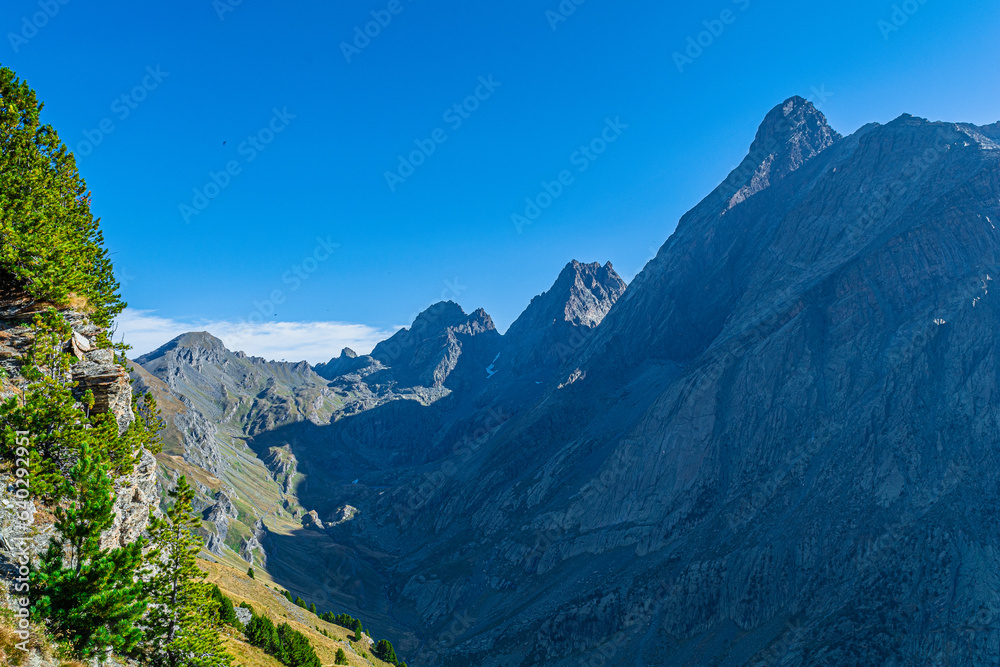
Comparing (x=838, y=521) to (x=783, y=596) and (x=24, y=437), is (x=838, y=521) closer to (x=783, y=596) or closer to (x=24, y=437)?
(x=783, y=596)

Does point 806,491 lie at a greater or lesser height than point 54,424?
lesser

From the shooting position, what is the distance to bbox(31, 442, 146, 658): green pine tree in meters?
20.2

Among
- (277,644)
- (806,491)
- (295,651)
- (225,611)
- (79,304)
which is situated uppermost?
(79,304)

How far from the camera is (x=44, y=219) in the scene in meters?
25.8

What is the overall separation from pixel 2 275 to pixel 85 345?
14.9 feet

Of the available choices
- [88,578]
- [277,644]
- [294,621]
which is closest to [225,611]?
[277,644]

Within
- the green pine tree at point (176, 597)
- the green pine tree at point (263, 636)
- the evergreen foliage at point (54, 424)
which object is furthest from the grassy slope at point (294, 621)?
the evergreen foliage at point (54, 424)

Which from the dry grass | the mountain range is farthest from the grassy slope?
the mountain range

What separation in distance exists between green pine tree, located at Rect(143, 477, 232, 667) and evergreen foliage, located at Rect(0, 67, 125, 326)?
37.7ft

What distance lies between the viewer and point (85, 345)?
2597 cm

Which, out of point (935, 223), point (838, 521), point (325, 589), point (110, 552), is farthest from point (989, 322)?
point (325, 589)

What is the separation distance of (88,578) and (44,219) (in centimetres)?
1763

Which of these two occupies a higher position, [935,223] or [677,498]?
[935,223]

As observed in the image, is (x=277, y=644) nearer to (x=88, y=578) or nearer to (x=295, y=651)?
(x=295, y=651)
